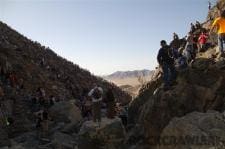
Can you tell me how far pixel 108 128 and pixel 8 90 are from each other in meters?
16.6

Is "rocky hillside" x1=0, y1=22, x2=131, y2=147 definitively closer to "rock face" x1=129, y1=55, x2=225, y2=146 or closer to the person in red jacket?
"rock face" x1=129, y1=55, x2=225, y2=146

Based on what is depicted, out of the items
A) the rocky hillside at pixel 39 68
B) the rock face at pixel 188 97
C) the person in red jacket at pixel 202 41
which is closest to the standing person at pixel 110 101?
the rock face at pixel 188 97

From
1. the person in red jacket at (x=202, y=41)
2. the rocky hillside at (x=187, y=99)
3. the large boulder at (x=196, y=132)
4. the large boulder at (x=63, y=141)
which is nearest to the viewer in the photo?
the large boulder at (x=196, y=132)

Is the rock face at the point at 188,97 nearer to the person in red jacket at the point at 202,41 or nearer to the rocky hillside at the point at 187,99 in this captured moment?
the rocky hillside at the point at 187,99

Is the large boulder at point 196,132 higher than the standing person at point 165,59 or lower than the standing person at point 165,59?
lower

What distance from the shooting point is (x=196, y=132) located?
1627 cm

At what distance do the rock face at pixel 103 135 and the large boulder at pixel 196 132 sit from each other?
5.25 m

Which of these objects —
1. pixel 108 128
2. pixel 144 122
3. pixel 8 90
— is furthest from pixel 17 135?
pixel 144 122

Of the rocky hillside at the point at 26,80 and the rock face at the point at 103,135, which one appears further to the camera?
the rocky hillside at the point at 26,80

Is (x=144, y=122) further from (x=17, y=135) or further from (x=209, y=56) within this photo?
(x=17, y=135)

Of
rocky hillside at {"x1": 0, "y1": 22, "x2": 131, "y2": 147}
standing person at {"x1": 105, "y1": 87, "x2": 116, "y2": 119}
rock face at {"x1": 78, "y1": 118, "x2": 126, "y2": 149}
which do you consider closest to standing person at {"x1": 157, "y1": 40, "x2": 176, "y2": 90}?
standing person at {"x1": 105, "y1": 87, "x2": 116, "y2": 119}

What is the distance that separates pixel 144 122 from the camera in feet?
67.6

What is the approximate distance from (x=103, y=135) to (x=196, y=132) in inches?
292

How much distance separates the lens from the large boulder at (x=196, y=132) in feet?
51.8
